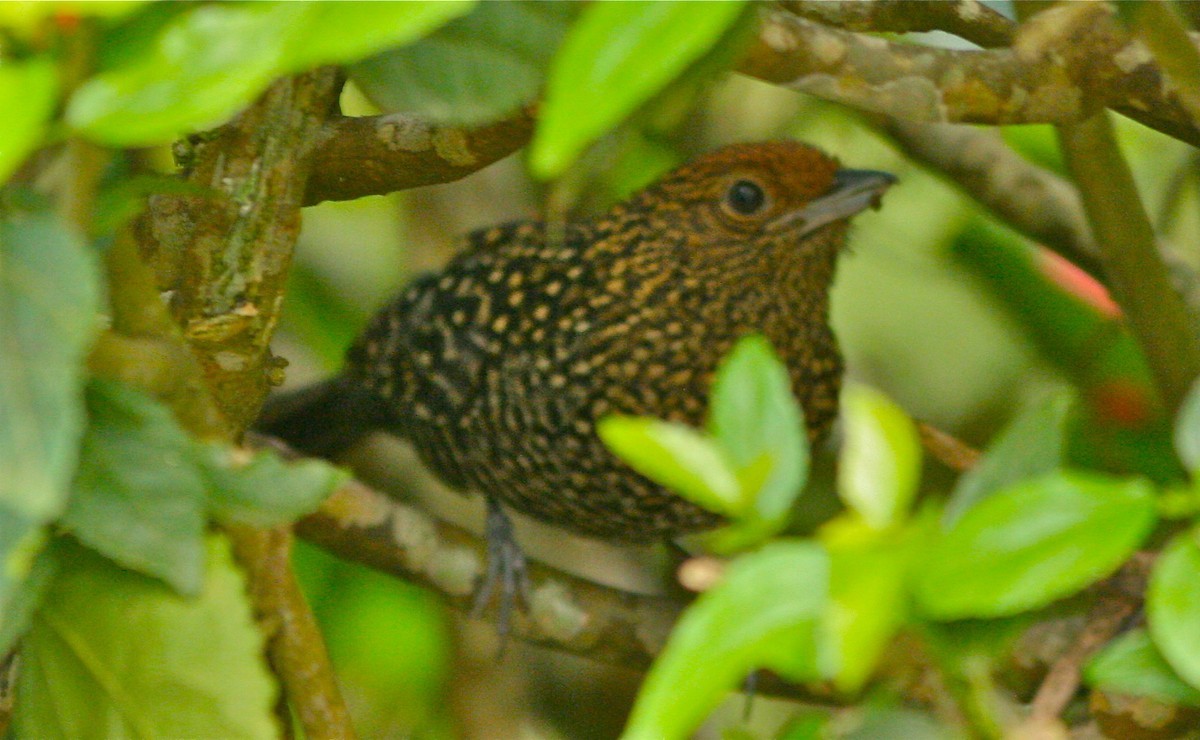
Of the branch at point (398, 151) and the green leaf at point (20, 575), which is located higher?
the branch at point (398, 151)

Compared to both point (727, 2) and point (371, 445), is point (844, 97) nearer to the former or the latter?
point (727, 2)

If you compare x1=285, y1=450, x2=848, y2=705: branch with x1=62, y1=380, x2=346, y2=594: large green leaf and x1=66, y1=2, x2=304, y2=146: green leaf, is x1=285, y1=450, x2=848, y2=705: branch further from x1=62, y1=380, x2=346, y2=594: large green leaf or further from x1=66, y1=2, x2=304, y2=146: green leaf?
x1=66, y1=2, x2=304, y2=146: green leaf

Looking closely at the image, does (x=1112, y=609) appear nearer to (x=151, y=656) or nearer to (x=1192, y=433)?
(x=1192, y=433)

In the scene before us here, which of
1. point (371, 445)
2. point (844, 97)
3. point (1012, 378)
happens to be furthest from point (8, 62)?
point (1012, 378)

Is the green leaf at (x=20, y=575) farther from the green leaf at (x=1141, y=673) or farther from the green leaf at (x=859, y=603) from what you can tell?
the green leaf at (x=1141, y=673)

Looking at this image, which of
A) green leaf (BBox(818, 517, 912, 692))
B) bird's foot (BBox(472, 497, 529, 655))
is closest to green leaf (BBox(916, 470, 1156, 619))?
green leaf (BBox(818, 517, 912, 692))

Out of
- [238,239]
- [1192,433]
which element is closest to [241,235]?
[238,239]

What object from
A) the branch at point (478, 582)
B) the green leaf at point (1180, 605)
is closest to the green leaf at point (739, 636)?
the green leaf at point (1180, 605)
